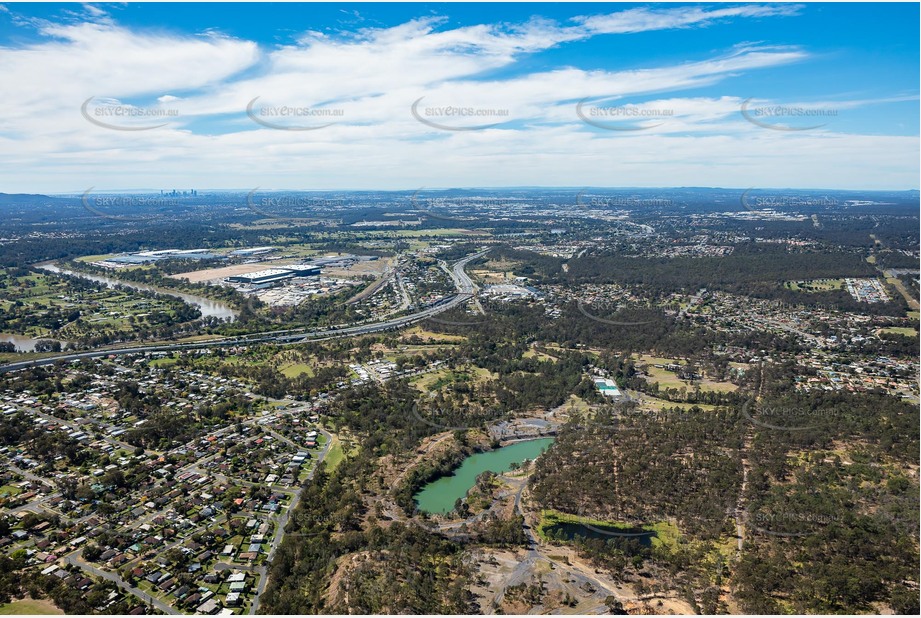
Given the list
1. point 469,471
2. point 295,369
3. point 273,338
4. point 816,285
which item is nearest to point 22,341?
point 273,338

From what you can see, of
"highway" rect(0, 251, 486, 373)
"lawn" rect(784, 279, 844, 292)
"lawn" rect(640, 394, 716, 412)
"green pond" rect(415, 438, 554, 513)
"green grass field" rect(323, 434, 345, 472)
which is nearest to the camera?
"green pond" rect(415, 438, 554, 513)

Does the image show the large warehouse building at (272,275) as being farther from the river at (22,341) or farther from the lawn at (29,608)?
the lawn at (29,608)

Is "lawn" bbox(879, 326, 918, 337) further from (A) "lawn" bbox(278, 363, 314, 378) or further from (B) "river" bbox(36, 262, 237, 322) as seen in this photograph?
(B) "river" bbox(36, 262, 237, 322)

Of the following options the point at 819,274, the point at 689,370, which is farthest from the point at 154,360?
the point at 819,274

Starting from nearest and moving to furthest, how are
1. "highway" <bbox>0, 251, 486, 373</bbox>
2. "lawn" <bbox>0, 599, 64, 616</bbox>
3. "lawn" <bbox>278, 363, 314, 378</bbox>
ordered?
"lawn" <bbox>0, 599, 64, 616</bbox> → "lawn" <bbox>278, 363, 314, 378</bbox> → "highway" <bbox>0, 251, 486, 373</bbox>

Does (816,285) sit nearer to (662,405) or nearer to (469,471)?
(662,405)

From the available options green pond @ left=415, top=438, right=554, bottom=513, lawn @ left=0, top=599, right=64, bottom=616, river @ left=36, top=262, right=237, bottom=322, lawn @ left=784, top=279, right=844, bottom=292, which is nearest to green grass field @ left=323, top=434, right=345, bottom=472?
green pond @ left=415, top=438, right=554, bottom=513
